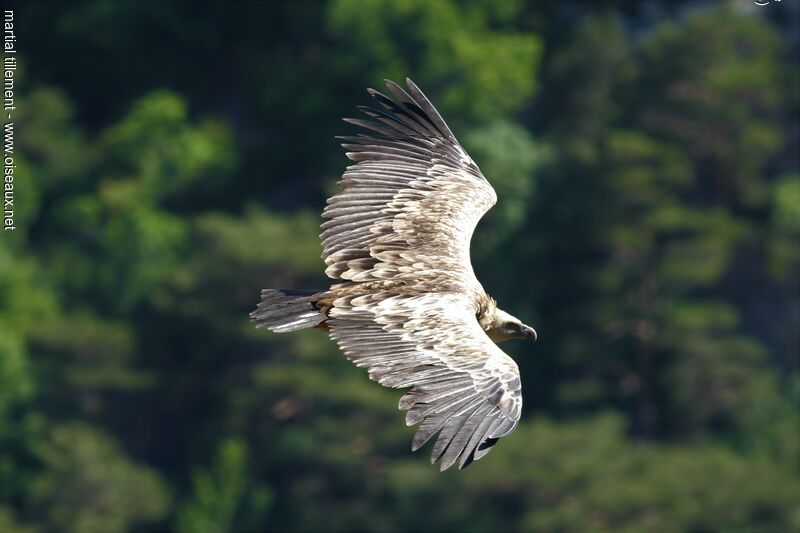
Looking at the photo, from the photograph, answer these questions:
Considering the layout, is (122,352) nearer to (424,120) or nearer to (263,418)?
(263,418)

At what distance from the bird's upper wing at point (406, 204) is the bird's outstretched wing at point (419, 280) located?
0.03ft

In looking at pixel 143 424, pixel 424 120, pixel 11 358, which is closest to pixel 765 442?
pixel 143 424

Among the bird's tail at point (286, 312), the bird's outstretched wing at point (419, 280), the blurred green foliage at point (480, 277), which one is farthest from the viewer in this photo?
the blurred green foliage at point (480, 277)

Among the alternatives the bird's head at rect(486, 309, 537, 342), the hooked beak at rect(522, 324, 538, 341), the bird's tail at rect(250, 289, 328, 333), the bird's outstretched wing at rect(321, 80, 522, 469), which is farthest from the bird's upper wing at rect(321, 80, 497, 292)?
the hooked beak at rect(522, 324, 538, 341)

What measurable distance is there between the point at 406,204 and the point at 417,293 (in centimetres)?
129

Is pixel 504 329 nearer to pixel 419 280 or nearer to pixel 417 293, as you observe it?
pixel 419 280

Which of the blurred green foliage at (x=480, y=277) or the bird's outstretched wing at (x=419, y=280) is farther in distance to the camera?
the blurred green foliage at (x=480, y=277)

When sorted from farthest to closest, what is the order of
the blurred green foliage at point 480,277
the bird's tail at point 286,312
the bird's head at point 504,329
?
the blurred green foliage at point 480,277 < the bird's head at point 504,329 < the bird's tail at point 286,312

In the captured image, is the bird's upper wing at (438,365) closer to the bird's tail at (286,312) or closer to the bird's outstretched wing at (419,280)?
the bird's outstretched wing at (419,280)

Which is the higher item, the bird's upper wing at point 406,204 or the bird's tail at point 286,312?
the bird's upper wing at point 406,204

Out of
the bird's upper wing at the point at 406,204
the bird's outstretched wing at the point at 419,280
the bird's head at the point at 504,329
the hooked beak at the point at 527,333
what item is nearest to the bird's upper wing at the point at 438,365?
the bird's outstretched wing at the point at 419,280

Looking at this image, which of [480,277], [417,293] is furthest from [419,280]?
[480,277]

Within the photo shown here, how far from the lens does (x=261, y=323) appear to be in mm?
12297

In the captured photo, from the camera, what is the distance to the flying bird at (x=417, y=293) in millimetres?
10766
